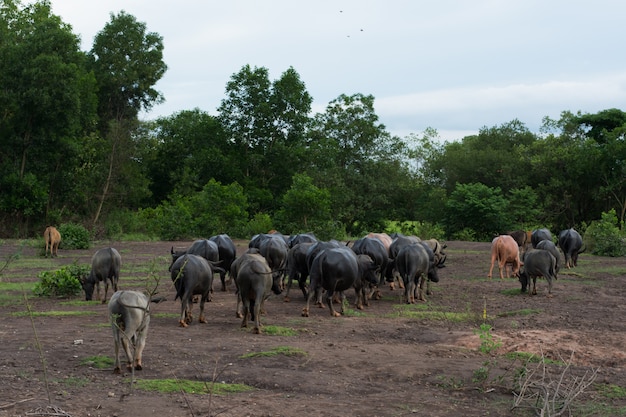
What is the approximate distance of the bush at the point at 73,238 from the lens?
1194 inches

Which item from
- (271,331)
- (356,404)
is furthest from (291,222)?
(356,404)

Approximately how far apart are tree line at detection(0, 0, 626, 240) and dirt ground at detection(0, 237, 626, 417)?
1943 centimetres

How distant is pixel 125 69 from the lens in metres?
46.4

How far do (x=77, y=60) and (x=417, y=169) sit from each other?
28905mm

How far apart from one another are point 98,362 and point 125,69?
3947 centimetres

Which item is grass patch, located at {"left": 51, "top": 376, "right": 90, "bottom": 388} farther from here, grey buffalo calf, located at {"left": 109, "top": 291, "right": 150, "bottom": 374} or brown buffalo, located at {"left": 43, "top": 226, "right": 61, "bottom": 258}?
brown buffalo, located at {"left": 43, "top": 226, "right": 61, "bottom": 258}

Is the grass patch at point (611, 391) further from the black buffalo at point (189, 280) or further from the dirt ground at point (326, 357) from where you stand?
the black buffalo at point (189, 280)

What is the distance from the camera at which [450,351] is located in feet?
36.4

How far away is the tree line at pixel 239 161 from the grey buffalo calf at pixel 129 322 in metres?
24.8

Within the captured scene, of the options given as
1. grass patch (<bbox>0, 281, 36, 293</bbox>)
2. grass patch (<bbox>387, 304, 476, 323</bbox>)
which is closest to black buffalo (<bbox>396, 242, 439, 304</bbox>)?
grass patch (<bbox>387, 304, 476, 323</bbox>)

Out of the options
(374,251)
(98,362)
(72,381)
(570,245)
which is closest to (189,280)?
(98,362)

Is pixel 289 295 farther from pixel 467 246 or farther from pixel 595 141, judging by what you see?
pixel 595 141

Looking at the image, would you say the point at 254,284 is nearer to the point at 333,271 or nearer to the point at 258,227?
the point at 333,271

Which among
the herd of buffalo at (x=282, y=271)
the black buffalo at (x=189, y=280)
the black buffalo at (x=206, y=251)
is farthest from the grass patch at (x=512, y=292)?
the black buffalo at (x=189, y=280)
